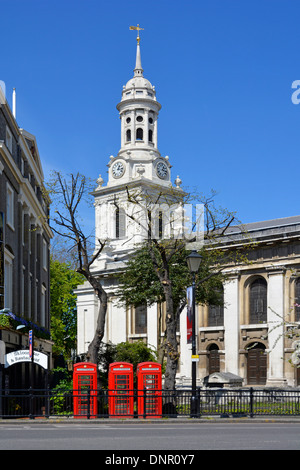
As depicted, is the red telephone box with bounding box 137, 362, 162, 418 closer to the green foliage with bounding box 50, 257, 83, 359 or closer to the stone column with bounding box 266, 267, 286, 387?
the stone column with bounding box 266, 267, 286, 387

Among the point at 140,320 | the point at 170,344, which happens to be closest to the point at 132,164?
the point at 140,320

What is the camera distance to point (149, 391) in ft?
90.2

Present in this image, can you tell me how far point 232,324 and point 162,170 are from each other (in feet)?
168

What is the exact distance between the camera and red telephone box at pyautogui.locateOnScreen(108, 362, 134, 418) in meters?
26.8

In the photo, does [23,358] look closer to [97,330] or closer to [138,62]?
[97,330]

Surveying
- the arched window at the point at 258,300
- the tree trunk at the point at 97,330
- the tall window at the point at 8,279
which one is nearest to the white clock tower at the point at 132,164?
the arched window at the point at 258,300

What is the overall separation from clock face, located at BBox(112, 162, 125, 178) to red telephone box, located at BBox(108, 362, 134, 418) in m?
78.6

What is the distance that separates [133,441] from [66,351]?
230ft

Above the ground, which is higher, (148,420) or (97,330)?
(97,330)

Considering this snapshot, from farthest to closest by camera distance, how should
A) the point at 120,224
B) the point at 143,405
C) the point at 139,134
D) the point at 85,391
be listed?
the point at 139,134
the point at 120,224
the point at 85,391
the point at 143,405

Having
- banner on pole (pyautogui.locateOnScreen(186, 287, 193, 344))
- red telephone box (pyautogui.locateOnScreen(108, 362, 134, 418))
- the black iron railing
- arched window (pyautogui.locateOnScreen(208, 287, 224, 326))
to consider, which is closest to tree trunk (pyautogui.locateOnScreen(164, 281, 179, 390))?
the black iron railing

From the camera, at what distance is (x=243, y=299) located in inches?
2431
